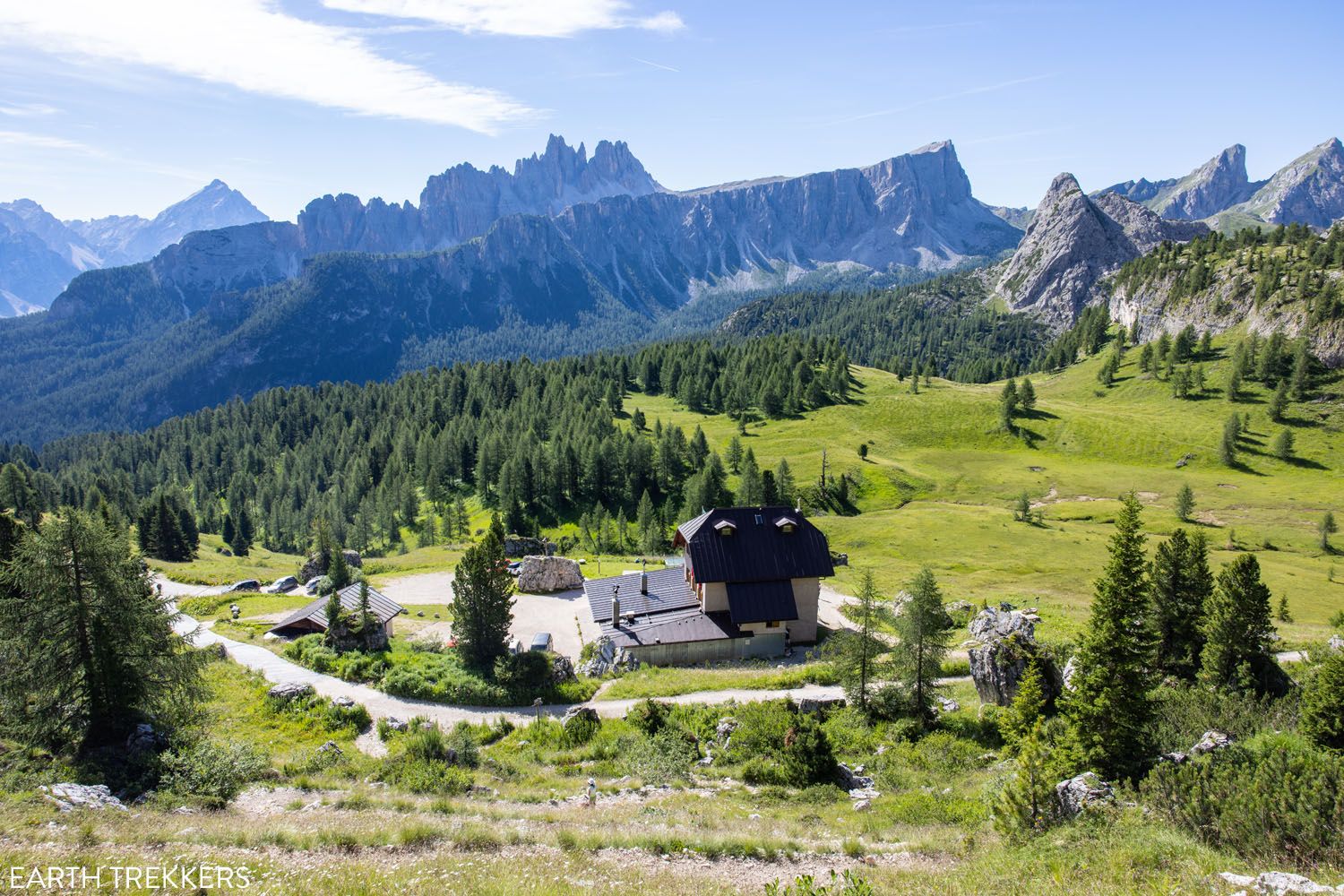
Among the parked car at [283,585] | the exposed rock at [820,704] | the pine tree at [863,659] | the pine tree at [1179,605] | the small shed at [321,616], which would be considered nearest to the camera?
the pine tree at [1179,605]

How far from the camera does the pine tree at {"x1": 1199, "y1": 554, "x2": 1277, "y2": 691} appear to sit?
31312 millimetres

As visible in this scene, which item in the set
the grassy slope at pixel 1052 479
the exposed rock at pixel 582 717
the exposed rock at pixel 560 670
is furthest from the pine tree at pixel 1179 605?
the exposed rock at pixel 560 670

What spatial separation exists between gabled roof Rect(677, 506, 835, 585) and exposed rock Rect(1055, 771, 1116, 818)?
110ft

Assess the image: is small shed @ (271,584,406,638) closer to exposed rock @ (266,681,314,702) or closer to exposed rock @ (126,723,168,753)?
exposed rock @ (266,681,314,702)

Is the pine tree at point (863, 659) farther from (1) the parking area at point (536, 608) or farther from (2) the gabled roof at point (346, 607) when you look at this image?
(2) the gabled roof at point (346, 607)

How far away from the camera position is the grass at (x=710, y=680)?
43.4 meters

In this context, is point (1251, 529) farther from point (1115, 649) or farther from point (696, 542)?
point (1115, 649)

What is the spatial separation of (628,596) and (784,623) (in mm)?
13834

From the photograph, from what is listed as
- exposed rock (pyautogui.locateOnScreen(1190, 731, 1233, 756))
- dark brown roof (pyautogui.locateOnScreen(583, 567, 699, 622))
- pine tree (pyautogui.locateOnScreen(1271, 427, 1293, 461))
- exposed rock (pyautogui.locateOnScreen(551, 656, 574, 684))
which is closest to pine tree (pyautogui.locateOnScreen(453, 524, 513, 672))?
exposed rock (pyautogui.locateOnScreen(551, 656, 574, 684))

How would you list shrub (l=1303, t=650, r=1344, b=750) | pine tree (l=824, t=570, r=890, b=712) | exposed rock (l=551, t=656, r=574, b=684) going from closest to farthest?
shrub (l=1303, t=650, r=1344, b=750)
pine tree (l=824, t=570, r=890, b=712)
exposed rock (l=551, t=656, r=574, b=684)

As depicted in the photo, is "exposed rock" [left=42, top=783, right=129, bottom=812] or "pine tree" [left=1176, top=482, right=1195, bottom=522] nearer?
"exposed rock" [left=42, top=783, right=129, bottom=812]

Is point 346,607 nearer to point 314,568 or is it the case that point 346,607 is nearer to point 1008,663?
point 314,568

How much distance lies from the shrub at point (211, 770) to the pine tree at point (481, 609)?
1631cm

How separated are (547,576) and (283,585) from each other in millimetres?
35353
